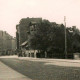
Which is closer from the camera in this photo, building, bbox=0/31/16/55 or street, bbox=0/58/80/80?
street, bbox=0/58/80/80

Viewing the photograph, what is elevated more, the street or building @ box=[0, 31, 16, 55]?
building @ box=[0, 31, 16, 55]

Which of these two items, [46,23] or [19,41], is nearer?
[46,23]

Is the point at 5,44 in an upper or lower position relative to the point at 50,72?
upper

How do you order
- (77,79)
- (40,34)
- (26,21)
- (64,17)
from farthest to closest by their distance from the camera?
1. (26,21)
2. (40,34)
3. (64,17)
4. (77,79)

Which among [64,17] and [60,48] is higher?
[64,17]

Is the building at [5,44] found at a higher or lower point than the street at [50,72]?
higher

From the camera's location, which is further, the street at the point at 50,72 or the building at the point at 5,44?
the building at the point at 5,44

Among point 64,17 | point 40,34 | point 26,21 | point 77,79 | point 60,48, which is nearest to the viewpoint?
point 77,79

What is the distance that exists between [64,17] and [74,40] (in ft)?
45.9

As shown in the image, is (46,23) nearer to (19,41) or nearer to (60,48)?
(60,48)

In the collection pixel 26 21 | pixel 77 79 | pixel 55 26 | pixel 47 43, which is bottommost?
pixel 77 79

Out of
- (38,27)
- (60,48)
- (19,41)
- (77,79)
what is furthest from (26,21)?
(77,79)

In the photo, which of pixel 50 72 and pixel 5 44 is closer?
pixel 50 72

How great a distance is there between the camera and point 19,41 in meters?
155
